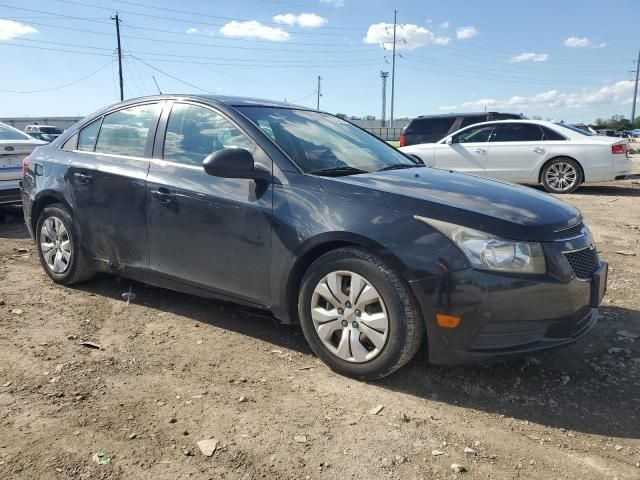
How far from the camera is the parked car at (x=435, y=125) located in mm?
13394

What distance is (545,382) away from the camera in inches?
126

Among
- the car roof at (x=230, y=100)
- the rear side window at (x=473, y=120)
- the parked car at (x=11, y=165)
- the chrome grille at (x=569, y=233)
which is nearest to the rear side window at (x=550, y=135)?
the rear side window at (x=473, y=120)

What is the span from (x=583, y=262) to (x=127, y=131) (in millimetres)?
3416

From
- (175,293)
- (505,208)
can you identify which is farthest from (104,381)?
(505,208)

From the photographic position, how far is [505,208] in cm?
309

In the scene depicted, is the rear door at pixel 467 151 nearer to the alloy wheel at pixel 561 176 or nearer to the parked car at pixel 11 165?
the alloy wheel at pixel 561 176

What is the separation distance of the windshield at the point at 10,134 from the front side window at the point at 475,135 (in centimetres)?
805

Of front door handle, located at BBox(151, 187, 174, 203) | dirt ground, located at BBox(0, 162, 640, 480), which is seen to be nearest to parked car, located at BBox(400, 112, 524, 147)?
dirt ground, located at BBox(0, 162, 640, 480)

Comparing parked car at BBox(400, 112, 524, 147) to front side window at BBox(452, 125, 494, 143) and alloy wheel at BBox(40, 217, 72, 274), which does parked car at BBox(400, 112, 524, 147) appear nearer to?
front side window at BBox(452, 125, 494, 143)

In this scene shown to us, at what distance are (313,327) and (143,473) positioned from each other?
1280 mm

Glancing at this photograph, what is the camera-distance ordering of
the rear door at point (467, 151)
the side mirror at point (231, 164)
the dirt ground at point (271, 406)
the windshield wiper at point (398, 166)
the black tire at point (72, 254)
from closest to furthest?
the dirt ground at point (271, 406)
the side mirror at point (231, 164)
the windshield wiper at point (398, 166)
the black tire at point (72, 254)
the rear door at point (467, 151)

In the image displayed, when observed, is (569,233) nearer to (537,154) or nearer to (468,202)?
(468,202)

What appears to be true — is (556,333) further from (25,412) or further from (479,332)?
(25,412)

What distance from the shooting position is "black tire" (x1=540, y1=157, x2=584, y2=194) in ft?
35.1
